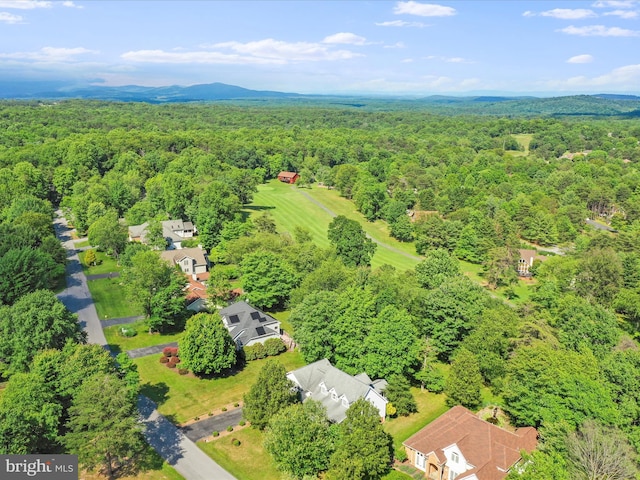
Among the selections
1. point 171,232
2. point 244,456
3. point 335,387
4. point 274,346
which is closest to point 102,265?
point 171,232

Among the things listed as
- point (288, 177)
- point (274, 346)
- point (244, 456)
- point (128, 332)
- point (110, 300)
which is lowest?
point (110, 300)

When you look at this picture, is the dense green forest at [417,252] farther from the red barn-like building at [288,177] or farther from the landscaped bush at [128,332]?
the landscaped bush at [128,332]

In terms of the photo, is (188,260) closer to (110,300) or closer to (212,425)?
(110,300)

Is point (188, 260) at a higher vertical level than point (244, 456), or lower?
higher

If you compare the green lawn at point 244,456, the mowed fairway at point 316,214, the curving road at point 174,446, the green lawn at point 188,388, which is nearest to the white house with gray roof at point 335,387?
the green lawn at point 244,456

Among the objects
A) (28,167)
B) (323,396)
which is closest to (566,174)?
(323,396)

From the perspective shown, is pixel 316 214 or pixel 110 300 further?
pixel 316 214

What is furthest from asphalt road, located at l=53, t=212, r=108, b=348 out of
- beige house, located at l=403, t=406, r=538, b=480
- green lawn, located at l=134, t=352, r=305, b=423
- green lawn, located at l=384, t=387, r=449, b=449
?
beige house, located at l=403, t=406, r=538, b=480

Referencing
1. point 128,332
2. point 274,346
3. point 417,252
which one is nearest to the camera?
point 274,346

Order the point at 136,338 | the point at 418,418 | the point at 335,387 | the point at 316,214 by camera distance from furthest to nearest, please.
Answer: the point at 316,214 < the point at 136,338 < the point at 418,418 < the point at 335,387

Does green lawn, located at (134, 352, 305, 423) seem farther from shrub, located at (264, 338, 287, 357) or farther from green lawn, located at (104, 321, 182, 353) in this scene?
green lawn, located at (104, 321, 182, 353)
